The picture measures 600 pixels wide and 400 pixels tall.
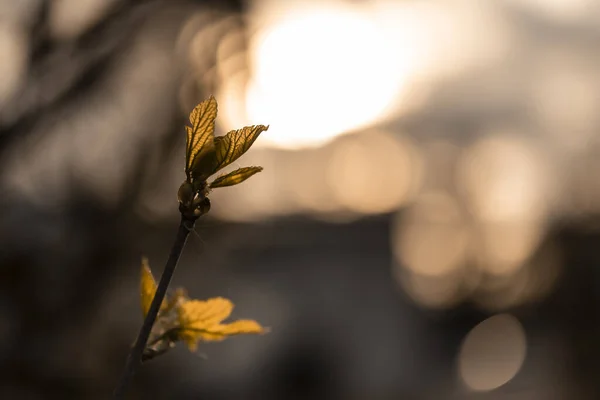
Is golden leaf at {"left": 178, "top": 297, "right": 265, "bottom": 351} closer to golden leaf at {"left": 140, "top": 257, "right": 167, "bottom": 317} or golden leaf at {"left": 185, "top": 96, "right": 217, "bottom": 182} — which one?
golden leaf at {"left": 140, "top": 257, "right": 167, "bottom": 317}

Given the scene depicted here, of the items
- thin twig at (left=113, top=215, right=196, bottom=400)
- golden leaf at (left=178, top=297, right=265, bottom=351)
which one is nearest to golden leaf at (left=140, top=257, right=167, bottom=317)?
golden leaf at (left=178, top=297, right=265, bottom=351)

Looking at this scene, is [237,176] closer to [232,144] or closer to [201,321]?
[232,144]

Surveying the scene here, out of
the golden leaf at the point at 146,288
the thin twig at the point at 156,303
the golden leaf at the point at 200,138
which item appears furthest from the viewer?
the golden leaf at the point at 146,288

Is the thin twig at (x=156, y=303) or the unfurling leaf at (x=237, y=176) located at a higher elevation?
the unfurling leaf at (x=237, y=176)

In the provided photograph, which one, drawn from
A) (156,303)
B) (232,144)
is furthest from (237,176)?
(156,303)

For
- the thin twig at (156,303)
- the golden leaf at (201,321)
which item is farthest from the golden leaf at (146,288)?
the thin twig at (156,303)

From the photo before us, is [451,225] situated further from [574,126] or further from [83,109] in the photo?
[83,109]

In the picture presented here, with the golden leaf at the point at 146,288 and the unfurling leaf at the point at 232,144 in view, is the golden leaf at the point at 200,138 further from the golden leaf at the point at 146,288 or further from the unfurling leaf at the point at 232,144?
the golden leaf at the point at 146,288

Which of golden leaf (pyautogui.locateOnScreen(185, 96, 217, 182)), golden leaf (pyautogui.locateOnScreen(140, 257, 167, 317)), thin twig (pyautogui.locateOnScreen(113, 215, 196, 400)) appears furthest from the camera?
golden leaf (pyautogui.locateOnScreen(140, 257, 167, 317))
